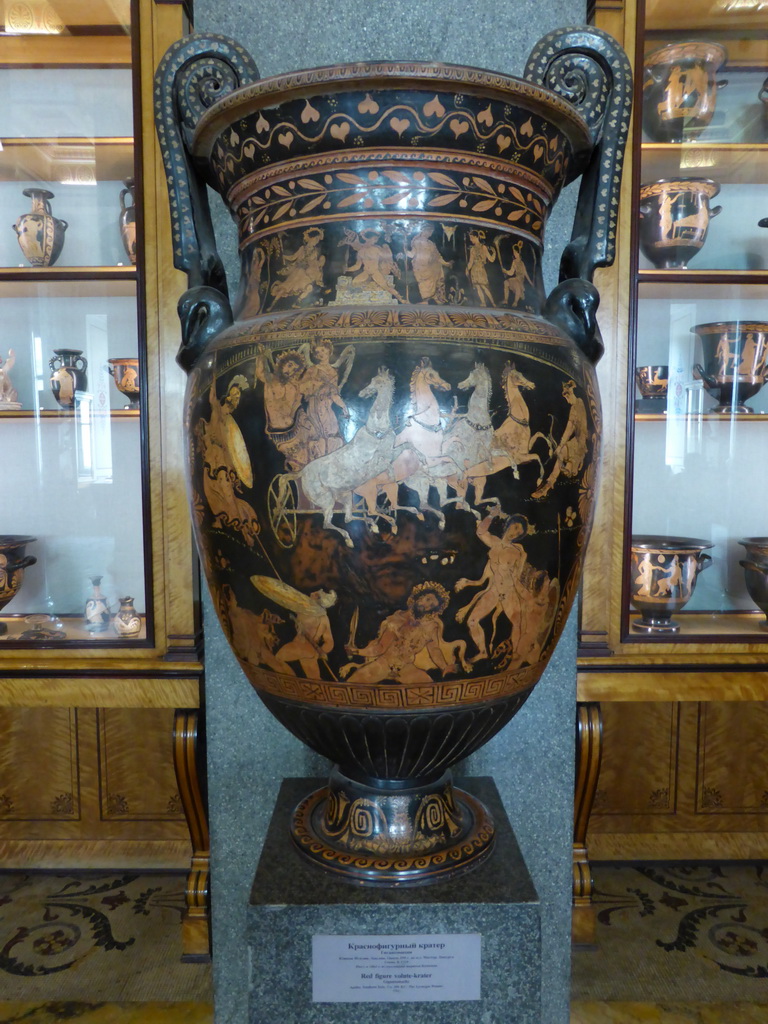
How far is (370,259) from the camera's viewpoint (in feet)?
3.06

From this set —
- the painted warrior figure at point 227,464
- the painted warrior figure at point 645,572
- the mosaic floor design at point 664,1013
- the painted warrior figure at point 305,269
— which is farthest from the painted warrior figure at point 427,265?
the mosaic floor design at point 664,1013

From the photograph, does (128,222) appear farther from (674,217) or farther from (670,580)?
(670,580)

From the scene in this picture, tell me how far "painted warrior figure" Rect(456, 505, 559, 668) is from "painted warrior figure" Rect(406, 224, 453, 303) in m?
0.28

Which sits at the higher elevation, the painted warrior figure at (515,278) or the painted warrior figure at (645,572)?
the painted warrior figure at (515,278)

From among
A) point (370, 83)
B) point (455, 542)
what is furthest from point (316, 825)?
point (370, 83)

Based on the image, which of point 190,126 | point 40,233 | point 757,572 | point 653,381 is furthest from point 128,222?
point 757,572

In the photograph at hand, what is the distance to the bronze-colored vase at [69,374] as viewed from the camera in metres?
1.90

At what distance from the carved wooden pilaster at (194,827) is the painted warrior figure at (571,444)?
1.14m

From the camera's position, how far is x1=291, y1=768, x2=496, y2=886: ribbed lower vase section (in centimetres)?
105

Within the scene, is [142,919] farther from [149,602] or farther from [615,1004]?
[615,1004]

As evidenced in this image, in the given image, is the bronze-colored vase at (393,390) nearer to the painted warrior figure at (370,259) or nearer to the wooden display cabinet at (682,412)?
the painted warrior figure at (370,259)

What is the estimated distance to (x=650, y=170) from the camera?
5.92 ft

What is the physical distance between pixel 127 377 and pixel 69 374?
198mm

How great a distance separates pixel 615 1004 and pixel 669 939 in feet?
1.10
